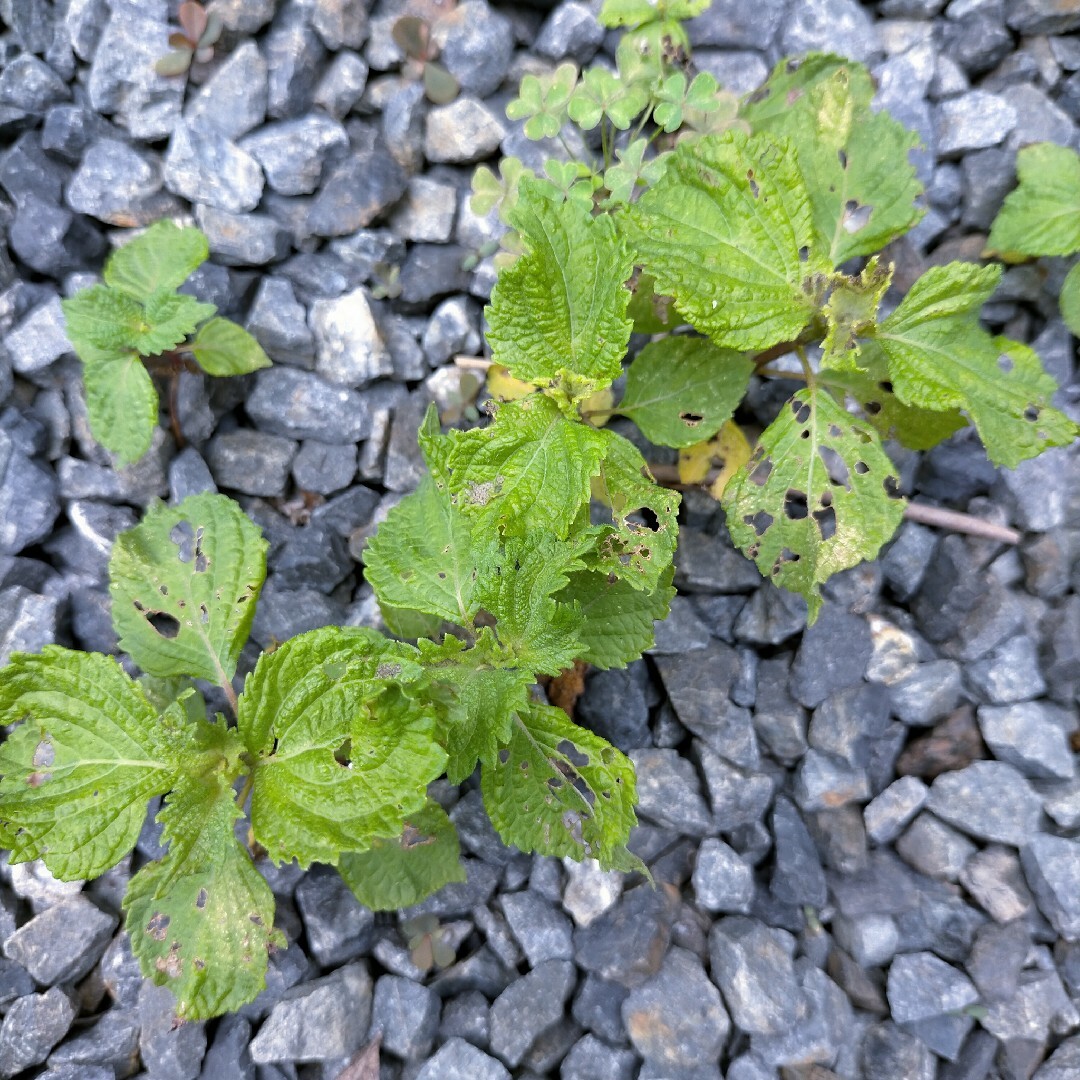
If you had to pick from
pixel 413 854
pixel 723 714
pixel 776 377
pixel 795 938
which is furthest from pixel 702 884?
pixel 776 377

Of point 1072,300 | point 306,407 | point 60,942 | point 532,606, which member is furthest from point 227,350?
point 1072,300

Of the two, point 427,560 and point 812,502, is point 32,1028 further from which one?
point 812,502

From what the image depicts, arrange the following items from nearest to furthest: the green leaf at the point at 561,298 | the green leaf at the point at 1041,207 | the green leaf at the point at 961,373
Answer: the green leaf at the point at 561,298 < the green leaf at the point at 961,373 < the green leaf at the point at 1041,207

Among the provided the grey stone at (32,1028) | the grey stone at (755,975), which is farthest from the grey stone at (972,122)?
the grey stone at (32,1028)

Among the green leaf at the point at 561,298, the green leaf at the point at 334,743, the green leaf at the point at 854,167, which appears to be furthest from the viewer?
the green leaf at the point at 854,167

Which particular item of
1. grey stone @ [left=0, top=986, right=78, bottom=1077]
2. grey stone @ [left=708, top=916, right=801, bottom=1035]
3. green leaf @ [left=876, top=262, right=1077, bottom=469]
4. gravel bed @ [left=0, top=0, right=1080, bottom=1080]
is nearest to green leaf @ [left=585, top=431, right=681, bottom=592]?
gravel bed @ [left=0, top=0, right=1080, bottom=1080]

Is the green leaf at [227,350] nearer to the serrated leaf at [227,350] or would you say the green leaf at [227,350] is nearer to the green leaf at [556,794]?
the serrated leaf at [227,350]

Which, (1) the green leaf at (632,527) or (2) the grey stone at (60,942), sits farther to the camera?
(2) the grey stone at (60,942)
